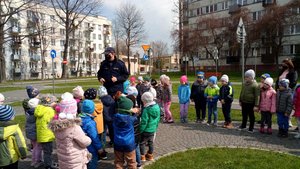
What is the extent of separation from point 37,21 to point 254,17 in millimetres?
42374

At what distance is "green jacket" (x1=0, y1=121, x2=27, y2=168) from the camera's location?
4.18m

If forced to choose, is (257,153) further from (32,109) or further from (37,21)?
(37,21)

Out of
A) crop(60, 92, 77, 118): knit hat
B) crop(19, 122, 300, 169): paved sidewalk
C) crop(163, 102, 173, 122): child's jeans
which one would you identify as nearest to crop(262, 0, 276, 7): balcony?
crop(163, 102, 173, 122): child's jeans

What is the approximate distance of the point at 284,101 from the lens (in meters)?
7.03

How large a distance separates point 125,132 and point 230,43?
46367mm

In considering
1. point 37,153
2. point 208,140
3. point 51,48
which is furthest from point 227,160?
point 51,48

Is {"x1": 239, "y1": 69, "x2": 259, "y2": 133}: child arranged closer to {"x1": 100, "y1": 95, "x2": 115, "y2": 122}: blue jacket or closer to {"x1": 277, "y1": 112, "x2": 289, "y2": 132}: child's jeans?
{"x1": 277, "y1": 112, "x2": 289, "y2": 132}: child's jeans

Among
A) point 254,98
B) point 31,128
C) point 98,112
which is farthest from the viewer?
point 254,98

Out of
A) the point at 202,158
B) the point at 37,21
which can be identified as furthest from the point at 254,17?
the point at 202,158

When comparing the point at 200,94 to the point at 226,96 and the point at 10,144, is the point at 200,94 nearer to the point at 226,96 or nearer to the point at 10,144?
the point at 226,96

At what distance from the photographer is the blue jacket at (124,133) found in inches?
184

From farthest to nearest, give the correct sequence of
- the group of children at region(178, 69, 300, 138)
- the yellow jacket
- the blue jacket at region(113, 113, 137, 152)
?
the group of children at region(178, 69, 300, 138), the yellow jacket, the blue jacket at region(113, 113, 137, 152)

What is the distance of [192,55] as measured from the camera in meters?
51.4

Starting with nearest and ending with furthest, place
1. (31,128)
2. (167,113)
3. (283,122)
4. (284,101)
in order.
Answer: (31,128) < (284,101) < (283,122) < (167,113)
